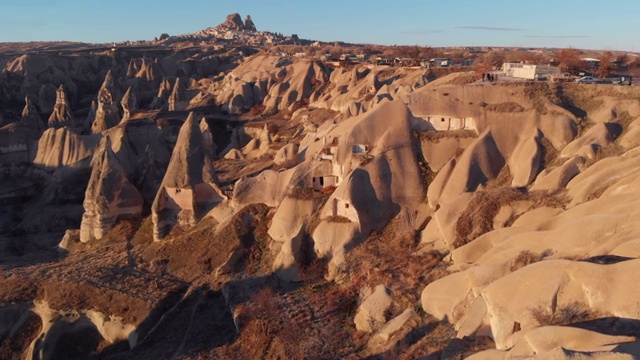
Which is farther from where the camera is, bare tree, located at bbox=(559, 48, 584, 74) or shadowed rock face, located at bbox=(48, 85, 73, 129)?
shadowed rock face, located at bbox=(48, 85, 73, 129)

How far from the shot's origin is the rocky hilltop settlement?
517 inches

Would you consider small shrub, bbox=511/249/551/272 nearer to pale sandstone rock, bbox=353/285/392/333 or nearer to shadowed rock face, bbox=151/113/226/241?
pale sandstone rock, bbox=353/285/392/333

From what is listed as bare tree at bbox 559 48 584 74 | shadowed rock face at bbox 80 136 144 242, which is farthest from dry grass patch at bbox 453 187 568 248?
bare tree at bbox 559 48 584 74

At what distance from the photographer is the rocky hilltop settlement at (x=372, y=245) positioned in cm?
1313

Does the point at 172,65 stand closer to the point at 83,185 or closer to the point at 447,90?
the point at 83,185

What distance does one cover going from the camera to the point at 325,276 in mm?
19641

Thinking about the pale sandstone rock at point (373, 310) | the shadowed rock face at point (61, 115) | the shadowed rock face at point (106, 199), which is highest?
the shadowed rock face at point (61, 115)

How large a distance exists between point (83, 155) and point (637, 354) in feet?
111

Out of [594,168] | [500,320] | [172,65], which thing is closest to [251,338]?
[500,320]

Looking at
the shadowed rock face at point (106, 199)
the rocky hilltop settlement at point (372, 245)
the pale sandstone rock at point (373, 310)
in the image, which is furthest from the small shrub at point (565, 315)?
the shadowed rock face at point (106, 199)

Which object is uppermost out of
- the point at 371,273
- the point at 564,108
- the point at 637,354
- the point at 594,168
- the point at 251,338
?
the point at 564,108

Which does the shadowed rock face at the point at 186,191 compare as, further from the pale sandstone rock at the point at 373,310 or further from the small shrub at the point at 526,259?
the small shrub at the point at 526,259

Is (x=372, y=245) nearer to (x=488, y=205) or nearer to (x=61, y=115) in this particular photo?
(x=488, y=205)

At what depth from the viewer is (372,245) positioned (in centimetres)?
2005
